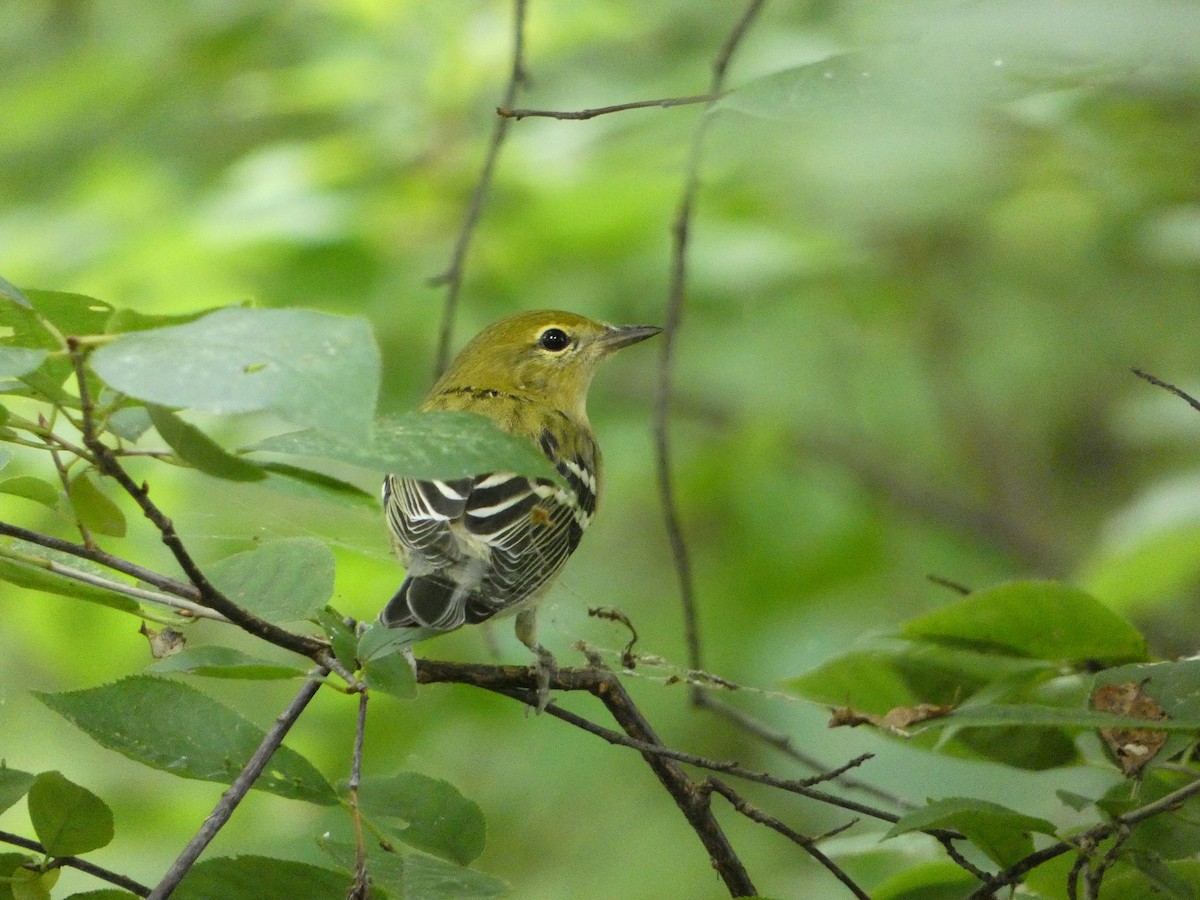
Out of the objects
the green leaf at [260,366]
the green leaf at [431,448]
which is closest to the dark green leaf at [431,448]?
the green leaf at [431,448]

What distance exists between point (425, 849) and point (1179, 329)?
580cm

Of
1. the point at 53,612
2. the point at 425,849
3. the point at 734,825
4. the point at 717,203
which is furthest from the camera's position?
the point at 734,825

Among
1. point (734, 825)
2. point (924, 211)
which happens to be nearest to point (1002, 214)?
point (924, 211)

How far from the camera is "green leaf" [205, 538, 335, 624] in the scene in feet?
5.43

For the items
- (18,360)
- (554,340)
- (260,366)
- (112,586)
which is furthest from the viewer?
(554,340)

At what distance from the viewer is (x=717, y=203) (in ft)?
16.3

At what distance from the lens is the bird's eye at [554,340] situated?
13.8 ft

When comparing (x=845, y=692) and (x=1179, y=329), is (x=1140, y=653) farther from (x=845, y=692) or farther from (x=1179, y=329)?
(x=1179, y=329)

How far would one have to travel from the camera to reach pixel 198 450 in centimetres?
133

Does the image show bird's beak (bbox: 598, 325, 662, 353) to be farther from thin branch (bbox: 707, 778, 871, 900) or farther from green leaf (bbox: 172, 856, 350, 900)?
green leaf (bbox: 172, 856, 350, 900)

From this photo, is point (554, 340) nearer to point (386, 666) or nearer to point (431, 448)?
point (386, 666)

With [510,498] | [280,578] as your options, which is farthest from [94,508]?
[510,498]

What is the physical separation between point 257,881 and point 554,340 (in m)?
2.87

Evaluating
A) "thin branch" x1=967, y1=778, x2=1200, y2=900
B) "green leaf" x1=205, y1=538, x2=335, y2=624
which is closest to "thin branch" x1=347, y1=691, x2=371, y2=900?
"green leaf" x1=205, y1=538, x2=335, y2=624
